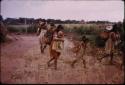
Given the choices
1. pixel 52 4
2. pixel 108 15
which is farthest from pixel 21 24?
pixel 108 15

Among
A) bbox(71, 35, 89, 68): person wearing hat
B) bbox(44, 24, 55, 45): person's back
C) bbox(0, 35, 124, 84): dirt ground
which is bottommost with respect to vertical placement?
bbox(0, 35, 124, 84): dirt ground

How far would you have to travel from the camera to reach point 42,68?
4.64 meters

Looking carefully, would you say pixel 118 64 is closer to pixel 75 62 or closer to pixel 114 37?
pixel 114 37

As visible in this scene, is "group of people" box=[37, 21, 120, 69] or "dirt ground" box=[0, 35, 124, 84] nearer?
"dirt ground" box=[0, 35, 124, 84]

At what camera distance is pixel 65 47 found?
4.72m

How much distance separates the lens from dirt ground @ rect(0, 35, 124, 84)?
15.1ft

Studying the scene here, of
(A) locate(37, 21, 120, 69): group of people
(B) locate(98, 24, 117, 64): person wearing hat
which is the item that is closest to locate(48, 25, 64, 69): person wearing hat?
(A) locate(37, 21, 120, 69): group of people

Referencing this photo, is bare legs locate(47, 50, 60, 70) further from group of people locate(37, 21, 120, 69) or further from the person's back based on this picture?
the person's back

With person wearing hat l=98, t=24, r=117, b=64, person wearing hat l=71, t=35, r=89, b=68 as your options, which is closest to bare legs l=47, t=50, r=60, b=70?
person wearing hat l=71, t=35, r=89, b=68

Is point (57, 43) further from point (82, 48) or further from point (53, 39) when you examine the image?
point (82, 48)

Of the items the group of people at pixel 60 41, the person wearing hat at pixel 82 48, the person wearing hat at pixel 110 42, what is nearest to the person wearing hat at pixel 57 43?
the group of people at pixel 60 41

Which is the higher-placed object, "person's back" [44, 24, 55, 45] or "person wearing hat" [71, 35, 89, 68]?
"person's back" [44, 24, 55, 45]

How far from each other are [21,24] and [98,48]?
1.58 metres

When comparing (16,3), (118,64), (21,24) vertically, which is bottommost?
(118,64)
